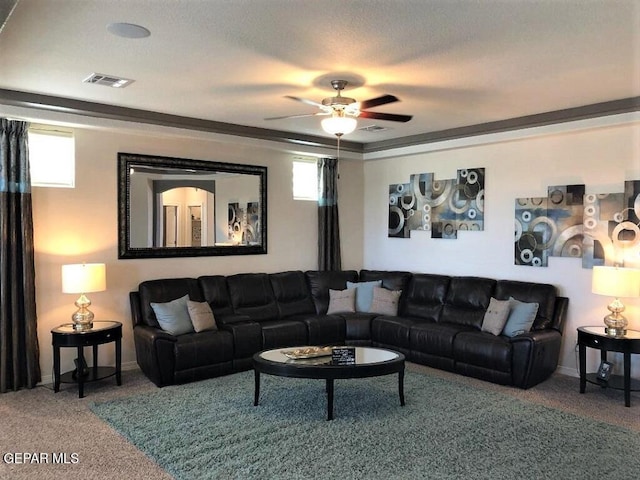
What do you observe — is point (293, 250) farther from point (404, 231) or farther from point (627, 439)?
point (627, 439)

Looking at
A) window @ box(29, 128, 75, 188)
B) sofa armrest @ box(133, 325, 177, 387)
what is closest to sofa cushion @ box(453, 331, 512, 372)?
sofa armrest @ box(133, 325, 177, 387)

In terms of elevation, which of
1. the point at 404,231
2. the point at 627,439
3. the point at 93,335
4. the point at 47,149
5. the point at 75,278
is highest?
the point at 47,149

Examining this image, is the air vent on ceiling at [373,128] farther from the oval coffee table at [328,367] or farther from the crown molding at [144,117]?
the oval coffee table at [328,367]

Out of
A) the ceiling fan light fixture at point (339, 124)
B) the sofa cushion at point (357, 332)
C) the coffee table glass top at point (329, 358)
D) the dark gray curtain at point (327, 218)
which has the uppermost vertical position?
the ceiling fan light fixture at point (339, 124)

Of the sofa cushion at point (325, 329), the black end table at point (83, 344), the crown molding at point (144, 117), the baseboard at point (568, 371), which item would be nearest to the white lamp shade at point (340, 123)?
the crown molding at point (144, 117)

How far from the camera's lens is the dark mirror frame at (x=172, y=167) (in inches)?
220

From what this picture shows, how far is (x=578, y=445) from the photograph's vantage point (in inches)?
143

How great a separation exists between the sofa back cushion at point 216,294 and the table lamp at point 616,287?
153 inches

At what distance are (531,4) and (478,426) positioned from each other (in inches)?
117

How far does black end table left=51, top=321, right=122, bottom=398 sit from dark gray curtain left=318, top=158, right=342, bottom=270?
3.16m

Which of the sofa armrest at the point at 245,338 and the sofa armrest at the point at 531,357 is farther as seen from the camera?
the sofa armrest at the point at 245,338

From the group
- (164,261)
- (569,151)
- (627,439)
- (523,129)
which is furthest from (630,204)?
(164,261)

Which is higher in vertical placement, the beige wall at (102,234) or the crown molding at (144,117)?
the crown molding at (144,117)

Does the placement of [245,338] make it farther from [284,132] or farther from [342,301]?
[284,132]
